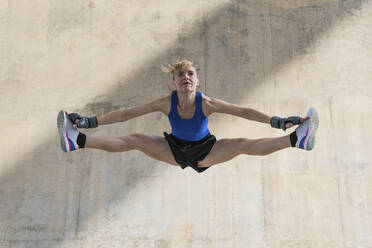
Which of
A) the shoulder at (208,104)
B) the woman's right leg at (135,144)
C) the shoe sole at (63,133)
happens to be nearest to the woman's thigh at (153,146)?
the woman's right leg at (135,144)

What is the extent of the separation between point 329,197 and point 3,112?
5.57 meters

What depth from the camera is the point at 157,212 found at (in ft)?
23.6

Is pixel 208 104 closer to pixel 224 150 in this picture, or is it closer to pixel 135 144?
pixel 224 150

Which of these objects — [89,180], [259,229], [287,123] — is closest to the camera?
[287,123]

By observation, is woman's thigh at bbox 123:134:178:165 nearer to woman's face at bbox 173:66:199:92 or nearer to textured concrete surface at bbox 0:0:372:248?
woman's face at bbox 173:66:199:92

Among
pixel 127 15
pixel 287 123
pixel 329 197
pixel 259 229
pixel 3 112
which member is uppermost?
pixel 127 15

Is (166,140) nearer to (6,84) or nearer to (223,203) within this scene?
(223,203)

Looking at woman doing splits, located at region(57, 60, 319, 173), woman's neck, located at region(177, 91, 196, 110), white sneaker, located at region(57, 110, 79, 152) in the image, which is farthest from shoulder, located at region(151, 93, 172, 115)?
white sneaker, located at region(57, 110, 79, 152)

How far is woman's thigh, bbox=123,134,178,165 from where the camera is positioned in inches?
191

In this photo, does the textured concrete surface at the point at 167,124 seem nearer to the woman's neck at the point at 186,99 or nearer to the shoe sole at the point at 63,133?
the woman's neck at the point at 186,99

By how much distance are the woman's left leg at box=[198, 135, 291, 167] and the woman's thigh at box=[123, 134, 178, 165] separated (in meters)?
0.38

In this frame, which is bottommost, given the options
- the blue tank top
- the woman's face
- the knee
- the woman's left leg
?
the woman's left leg

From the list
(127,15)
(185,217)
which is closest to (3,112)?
(127,15)

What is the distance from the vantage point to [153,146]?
4.94 m
